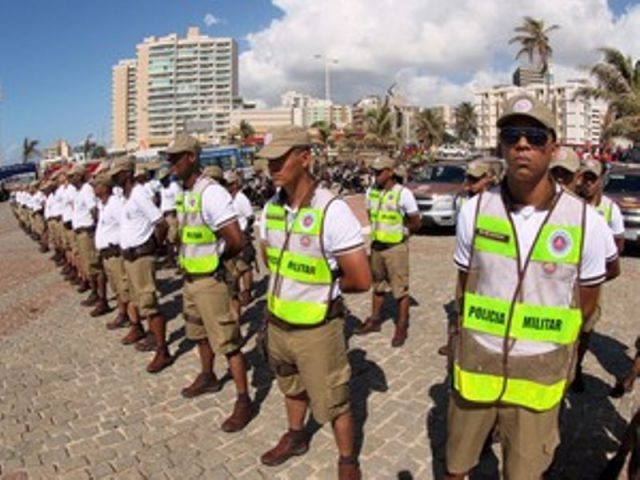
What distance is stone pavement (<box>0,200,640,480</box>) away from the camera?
13.2ft

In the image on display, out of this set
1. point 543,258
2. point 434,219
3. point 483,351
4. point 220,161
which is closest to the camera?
A: point 543,258

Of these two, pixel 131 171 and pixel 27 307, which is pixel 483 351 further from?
pixel 27 307

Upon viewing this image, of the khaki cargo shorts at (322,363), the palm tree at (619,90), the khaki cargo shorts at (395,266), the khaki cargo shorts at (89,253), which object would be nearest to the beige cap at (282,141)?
the khaki cargo shorts at (322,363)

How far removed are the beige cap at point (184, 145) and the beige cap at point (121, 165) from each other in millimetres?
1883

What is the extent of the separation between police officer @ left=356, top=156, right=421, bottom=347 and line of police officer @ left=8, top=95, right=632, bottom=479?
7.53 feet

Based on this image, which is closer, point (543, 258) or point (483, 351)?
point (543, 258)

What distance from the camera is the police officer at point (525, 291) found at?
2.30m

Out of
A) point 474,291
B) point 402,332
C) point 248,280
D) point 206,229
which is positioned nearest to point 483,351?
point 474,291

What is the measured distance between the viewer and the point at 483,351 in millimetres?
2467

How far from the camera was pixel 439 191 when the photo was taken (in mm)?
16125

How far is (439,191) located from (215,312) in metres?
12.4

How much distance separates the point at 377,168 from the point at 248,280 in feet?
9.99

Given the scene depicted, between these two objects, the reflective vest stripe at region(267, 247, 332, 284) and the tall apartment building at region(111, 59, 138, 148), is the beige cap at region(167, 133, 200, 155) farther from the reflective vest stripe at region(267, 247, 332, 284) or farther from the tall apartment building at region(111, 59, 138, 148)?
the tall apartment building at region(111, 59, 138, 148)

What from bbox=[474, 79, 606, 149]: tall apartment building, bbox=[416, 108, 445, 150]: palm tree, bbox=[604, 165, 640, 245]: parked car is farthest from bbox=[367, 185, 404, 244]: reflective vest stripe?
bbox=[474, 79, 606, 149]: tall apartment building
